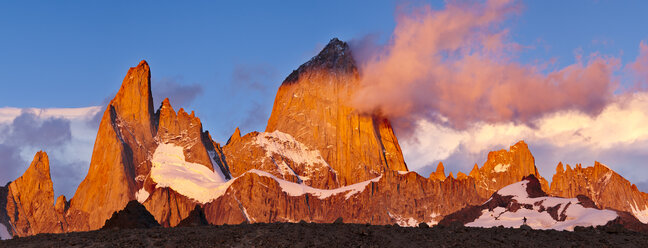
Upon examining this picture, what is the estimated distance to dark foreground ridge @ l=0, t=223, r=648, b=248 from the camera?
39.9 m

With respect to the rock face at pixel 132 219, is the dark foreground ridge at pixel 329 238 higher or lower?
lower

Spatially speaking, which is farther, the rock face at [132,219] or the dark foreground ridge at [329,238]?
the rock face at [132,219]

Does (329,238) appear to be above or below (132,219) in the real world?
below

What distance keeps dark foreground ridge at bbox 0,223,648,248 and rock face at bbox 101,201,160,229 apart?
23.8m

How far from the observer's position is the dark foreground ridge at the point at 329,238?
39875 millimetres

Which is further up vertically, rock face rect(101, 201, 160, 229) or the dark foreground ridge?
rock face rect(101, 201, 160, 229)

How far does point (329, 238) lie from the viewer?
132 ft

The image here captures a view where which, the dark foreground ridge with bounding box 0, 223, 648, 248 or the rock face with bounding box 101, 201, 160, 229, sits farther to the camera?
the rock face with bounding box 101, 201, 160, 229

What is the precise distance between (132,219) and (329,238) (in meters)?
35.6

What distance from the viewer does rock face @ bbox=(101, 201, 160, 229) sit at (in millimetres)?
68625

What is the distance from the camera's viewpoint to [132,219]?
7138cm

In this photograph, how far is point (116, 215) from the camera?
74438 millimetres

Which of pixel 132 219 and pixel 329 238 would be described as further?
pixel 132 219

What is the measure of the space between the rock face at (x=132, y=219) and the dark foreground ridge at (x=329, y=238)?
2382 cm
